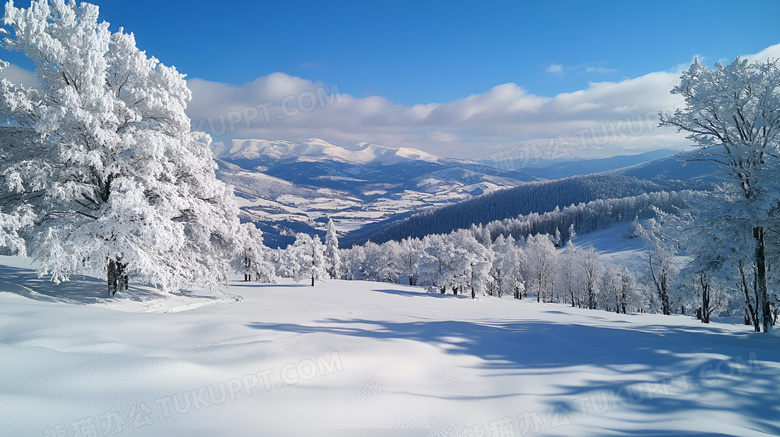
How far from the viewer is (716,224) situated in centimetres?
1373

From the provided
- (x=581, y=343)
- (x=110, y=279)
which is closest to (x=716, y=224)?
(x=581, y=343)

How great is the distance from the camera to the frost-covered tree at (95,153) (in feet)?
35.6

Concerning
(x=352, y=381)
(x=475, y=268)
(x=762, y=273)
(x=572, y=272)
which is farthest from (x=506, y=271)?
(x=352, y=381)

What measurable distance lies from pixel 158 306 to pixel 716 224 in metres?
22.8

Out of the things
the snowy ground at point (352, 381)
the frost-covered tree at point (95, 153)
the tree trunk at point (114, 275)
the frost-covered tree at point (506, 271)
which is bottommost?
the frost-covered tree at point (506, 271)

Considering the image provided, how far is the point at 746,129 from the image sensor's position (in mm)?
13859

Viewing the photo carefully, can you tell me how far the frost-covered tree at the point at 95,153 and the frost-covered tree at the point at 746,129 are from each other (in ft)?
70.0

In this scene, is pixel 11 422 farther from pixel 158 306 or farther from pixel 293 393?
pixel 158 306

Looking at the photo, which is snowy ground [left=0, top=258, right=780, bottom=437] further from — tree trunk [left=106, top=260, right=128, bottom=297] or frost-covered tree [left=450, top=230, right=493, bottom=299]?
frost-covered tree [left=450, top=230, right=493, bottom=299]

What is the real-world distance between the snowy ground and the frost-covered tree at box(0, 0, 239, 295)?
2457 millimetres

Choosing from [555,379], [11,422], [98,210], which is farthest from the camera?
[98,210]

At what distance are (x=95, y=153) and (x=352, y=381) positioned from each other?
38.9 feet

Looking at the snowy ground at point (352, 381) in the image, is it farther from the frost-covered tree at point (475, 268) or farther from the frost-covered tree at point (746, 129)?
the frost-covered tree at point (475, 268)

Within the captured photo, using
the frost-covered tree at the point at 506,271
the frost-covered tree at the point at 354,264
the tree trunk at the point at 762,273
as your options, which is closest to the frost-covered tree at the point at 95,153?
the tree trunk at the point at 762,273
